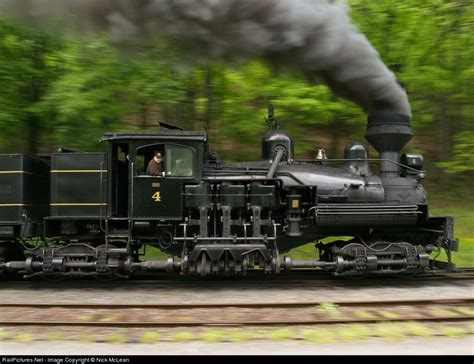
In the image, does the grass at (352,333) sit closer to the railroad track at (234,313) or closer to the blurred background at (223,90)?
the railroad track at (234,313)

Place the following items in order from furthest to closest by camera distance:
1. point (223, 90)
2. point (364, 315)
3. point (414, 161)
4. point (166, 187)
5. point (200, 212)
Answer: point (223, 90)
point (414, 161)
point (166, 187)
point (200, 212)
point (364, 315)

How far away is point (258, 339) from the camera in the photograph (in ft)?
18.9

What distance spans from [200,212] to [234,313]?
6.80ft

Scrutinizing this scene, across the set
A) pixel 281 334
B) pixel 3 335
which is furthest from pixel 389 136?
pixel 3 335

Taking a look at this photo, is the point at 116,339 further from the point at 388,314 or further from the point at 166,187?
the point at 388,314

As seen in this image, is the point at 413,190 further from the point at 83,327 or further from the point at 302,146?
the point at 83,327

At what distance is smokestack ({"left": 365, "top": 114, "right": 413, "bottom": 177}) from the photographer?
895 cm

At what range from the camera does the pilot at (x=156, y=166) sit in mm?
8484

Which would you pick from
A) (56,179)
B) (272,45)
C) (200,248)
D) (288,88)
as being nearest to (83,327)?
(200,248)

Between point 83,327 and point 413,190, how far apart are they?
637 cm

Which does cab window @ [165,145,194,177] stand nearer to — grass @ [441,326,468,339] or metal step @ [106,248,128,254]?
metal step @ [106,248,128,254]

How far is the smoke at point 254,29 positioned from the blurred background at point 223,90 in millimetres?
631

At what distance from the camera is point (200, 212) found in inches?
328

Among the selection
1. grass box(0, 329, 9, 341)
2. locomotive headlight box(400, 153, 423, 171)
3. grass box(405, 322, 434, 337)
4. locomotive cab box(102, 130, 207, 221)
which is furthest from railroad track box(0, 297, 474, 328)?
locomotive headlight box(400, 153, 423, 171)
